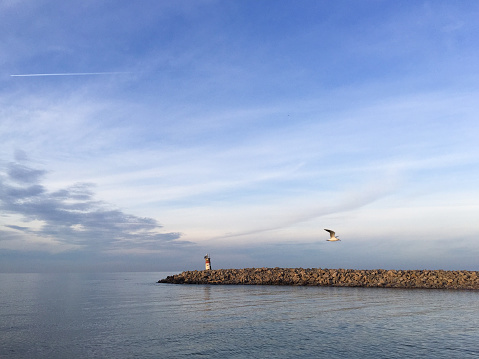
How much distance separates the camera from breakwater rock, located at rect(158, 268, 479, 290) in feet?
159

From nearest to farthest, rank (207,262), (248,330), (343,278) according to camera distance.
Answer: (248,330), (343,278), (207,262)

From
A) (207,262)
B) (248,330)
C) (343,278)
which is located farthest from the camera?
(207,262)

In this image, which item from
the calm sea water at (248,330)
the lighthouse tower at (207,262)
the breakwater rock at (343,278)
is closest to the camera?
the calm sea water at (248,330)

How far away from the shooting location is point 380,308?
30.1m

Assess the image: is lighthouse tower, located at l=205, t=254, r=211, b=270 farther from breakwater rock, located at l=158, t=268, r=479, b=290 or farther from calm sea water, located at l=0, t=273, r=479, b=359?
calm sea water, located at l=0, t=273, r=479, b=359

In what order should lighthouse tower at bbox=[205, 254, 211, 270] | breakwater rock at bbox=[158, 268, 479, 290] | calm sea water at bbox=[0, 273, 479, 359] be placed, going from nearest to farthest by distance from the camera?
1. calm sea water at bbox=[0, 273, 479, 359]
2. breakwater rock at bbox=[158, 268, 479, 290]
3. lighthouse tower at bbox=[205, 254, 211, 270]

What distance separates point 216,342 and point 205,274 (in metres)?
49.4

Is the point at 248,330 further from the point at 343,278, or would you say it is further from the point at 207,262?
the point at 207,262

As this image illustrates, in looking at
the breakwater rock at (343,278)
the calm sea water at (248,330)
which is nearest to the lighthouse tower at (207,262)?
the breakwater rock at (343,278)

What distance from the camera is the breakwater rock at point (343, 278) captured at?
4856 centimetres

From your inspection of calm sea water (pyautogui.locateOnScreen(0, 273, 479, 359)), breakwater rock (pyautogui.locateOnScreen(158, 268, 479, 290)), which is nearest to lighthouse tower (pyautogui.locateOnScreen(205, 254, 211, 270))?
breakwater rock (pyautogui.locateOnScreen(158, 268, 479, 290))

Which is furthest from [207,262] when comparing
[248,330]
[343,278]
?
[248,330]

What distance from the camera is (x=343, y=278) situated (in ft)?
176

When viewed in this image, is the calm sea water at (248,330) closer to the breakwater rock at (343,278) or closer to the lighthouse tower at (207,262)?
the breakwater rock at (343,278)
